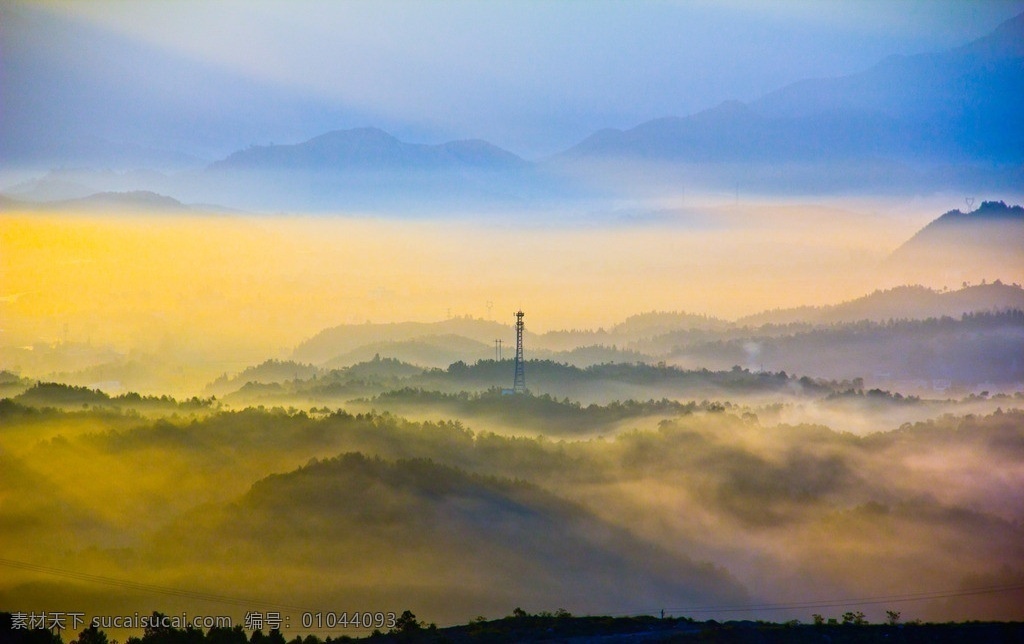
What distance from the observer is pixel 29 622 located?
497 feet

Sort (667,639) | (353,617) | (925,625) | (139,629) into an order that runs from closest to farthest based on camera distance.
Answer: (667,639)
(925,625)
(139,629)
(353,617)

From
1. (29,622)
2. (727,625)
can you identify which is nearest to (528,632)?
(727,625)

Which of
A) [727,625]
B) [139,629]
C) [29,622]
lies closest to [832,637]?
[727,625]

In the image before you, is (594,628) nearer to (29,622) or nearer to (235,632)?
(235,632)

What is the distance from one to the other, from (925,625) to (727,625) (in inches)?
725

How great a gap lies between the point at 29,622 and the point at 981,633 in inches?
3850

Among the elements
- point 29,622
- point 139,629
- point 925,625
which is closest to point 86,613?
point 139,629

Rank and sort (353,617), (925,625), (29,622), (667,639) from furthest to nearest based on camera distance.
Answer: (353,617) → (29,622) → (925,625) → (667,639)

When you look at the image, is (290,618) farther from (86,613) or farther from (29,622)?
(29,622)

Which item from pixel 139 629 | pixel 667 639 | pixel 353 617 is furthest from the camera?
pixel 353 617

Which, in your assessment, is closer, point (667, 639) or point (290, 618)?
point (667, 639)

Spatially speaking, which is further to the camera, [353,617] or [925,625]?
[353,617]

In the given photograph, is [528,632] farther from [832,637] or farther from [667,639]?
[832,637]

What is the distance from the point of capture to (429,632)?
400ft
